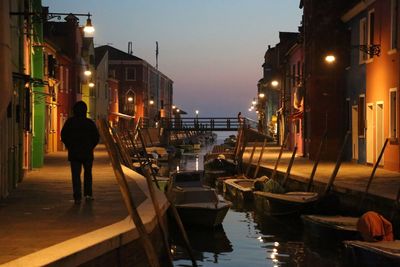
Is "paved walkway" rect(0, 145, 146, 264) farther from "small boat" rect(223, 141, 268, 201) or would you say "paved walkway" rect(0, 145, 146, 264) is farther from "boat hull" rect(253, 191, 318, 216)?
"small boat" rect(223, 141, 268, 201)

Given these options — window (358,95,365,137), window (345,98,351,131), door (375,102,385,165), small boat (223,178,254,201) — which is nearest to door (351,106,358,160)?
window (345,98,351,131)

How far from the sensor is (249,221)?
20.5 m

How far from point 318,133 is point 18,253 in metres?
25.4

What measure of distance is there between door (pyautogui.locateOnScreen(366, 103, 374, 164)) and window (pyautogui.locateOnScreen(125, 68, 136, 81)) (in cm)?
5864

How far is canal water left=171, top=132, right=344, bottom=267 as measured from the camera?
14266 millimetres

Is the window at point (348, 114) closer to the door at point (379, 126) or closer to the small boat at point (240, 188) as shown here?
A: the small boat at point (240, 188)

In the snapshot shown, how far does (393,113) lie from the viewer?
77.6 feet

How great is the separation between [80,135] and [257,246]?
17.4ft

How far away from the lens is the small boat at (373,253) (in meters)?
10.3

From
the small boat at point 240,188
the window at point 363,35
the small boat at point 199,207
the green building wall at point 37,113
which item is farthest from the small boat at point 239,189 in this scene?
the green building wall at point 37,113

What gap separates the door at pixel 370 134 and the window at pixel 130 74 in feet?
192

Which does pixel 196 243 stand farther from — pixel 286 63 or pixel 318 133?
pixel 286 63

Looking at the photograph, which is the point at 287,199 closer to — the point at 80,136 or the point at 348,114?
the point at 80,136

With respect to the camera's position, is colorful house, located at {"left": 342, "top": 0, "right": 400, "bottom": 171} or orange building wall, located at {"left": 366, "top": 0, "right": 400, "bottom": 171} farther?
colorful house, located at {"left": 342, "top": 0, "right": 400, "bottom": 171}
